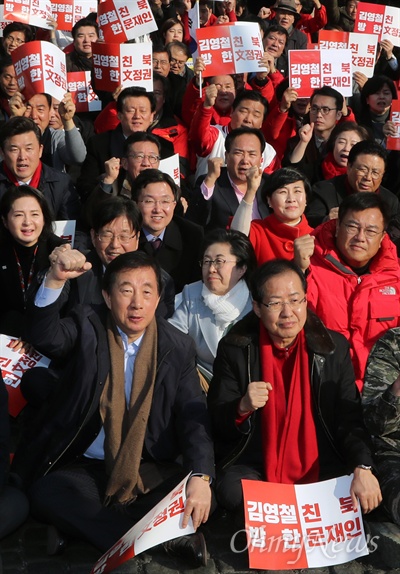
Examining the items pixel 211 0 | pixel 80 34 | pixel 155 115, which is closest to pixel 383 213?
pixel 155 115

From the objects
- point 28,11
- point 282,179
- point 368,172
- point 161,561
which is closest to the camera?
point 161,561

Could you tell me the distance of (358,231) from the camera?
564 centimetres

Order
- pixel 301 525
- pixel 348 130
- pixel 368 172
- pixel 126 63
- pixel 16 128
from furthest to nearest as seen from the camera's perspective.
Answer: pixel 126 63, pixel 348 130, pixel 368 172, pixel 16 128, pixel 301 525

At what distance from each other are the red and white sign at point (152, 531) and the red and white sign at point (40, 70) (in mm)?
4604

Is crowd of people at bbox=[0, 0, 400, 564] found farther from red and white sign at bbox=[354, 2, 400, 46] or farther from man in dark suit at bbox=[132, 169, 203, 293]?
red and white sign at bbox=[354, 2, 400, 46]

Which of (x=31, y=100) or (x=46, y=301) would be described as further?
(x=31, y=100)

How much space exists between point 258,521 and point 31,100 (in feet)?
15.6

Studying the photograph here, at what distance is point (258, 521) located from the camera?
4.38m

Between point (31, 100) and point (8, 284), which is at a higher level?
point (31, 100)

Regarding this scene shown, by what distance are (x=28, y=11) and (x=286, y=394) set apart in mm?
6374

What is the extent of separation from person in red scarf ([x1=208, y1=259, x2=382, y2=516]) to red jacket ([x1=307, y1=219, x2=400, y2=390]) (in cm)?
73

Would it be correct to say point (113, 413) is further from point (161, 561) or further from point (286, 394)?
point (286, 394)

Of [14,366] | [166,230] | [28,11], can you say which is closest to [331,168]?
[166,230]

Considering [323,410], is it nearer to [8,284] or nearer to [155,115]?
[8,284]
